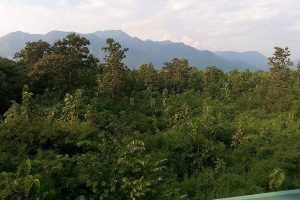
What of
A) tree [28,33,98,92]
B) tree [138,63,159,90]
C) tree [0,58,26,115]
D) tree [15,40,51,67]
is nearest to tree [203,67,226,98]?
tree [138,63,159,90]

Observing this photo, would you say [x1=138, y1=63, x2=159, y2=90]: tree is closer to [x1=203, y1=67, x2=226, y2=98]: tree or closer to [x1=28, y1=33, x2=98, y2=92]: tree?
[x1=203, y1=67, x2=226, y2=98]: tree

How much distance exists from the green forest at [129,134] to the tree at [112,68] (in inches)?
1.8

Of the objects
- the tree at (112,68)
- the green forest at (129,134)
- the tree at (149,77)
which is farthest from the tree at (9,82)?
the tree at (149,77)

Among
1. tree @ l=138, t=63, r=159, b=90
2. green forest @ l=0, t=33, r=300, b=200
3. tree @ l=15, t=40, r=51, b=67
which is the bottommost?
green forest @ l=0, t=33, r=300, b=200

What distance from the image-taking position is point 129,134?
13594mm

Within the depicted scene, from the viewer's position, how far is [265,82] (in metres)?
25.2

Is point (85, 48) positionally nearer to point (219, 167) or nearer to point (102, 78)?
point (102, 78)

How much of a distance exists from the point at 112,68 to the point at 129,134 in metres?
4.54

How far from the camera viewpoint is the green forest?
383 inches

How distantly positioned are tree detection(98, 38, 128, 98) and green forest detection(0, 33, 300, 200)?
0.05 meters

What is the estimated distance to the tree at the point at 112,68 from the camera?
Result: 1700 centimetres

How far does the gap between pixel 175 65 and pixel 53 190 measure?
59.2 feet

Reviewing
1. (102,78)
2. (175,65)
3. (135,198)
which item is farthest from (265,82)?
(135,198)

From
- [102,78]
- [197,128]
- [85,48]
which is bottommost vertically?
[197,128]
